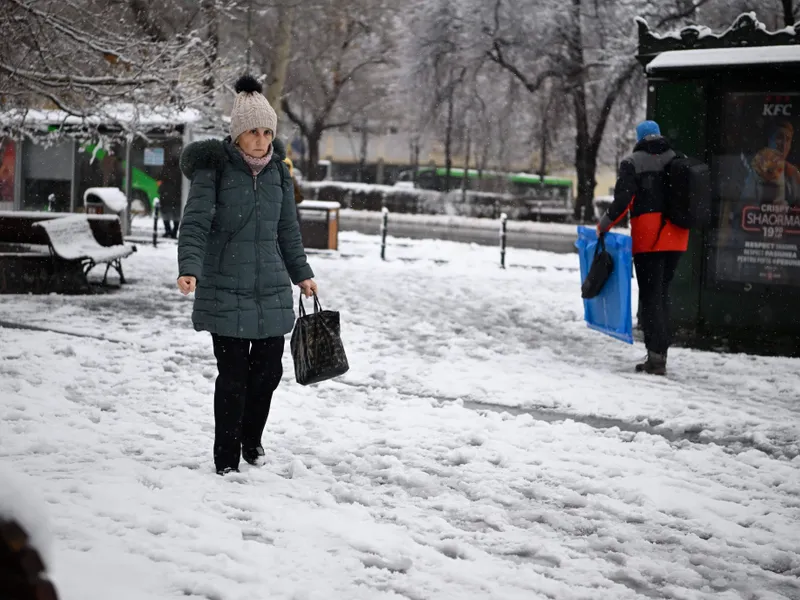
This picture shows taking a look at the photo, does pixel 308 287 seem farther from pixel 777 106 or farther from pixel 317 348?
pixel 777 106

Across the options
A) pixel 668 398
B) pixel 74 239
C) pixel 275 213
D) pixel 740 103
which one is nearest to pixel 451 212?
pixel 74 239

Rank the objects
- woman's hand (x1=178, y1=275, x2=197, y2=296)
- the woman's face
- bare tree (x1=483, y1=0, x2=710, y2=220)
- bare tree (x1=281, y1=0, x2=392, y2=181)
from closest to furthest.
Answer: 1. woman's hand (x1=178, y1=275, x2=197, y2=296)
2. the woman's face
3. bare tree (x1=483, y1=0, x2=710, y2=220)
4. bare tree (x1=281, y1=0, x2=392, y2=181)

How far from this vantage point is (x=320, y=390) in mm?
8039

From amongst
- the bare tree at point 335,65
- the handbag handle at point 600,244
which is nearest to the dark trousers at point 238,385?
the handbag handle at point 600,244

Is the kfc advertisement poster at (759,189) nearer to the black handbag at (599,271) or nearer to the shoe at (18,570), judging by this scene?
the black handbag at (599,271)

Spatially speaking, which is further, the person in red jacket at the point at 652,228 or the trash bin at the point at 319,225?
the trash bin at the point at 319,225

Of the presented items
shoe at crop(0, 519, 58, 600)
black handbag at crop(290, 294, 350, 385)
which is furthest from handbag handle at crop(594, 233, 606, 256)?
shoe at crop(0, 519, 58, 600)

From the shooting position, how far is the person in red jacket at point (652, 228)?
8.87 meters

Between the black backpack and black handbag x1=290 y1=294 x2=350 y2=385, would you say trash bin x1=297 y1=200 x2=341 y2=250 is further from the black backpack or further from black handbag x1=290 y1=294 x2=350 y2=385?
black handbag x1=290 y1=294 x2=350 y2=385

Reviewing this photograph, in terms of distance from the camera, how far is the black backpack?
8.72 m

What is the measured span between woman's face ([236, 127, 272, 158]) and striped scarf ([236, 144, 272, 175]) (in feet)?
0.06

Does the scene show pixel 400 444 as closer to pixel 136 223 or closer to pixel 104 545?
pixel 104 545

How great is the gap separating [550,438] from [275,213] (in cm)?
244

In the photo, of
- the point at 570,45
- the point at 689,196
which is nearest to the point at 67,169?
the point at 570,45
